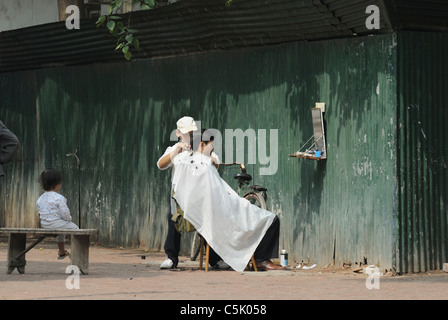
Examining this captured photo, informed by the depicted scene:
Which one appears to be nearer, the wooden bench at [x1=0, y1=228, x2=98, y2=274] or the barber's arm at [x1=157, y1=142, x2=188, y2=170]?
the wooden bench at [x1=0, y1=228, x2=98, y2=274]

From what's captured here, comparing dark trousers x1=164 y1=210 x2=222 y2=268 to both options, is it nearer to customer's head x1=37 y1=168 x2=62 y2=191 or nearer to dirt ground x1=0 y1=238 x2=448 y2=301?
dirt ground x1=0 y1=238 x2=448 y2=301

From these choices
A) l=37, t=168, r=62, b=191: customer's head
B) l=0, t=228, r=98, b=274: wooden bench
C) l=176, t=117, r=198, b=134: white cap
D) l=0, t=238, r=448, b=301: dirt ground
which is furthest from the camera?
l=176, t=117, r=198, b=134: white cap

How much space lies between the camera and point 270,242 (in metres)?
13.8

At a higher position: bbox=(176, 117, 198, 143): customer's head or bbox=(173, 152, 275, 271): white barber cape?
bbox=(176, 117, 198, 143): customer's head

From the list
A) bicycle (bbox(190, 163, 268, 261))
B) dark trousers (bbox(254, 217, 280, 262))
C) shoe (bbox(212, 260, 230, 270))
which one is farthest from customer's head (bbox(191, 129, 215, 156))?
shoe (bbox(212, 260, 230, 270))

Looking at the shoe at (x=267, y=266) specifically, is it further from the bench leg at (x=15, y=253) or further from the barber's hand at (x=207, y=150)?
the bench leg at (x=15, y=253)

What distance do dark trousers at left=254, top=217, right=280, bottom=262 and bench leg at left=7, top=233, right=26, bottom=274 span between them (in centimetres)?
279

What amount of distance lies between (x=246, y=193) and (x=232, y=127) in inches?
48.3

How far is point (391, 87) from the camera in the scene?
13414mm

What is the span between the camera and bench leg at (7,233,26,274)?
43.2 feet

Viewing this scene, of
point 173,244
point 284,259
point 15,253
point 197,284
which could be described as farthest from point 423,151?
point 15,253

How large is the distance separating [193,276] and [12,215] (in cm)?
794
